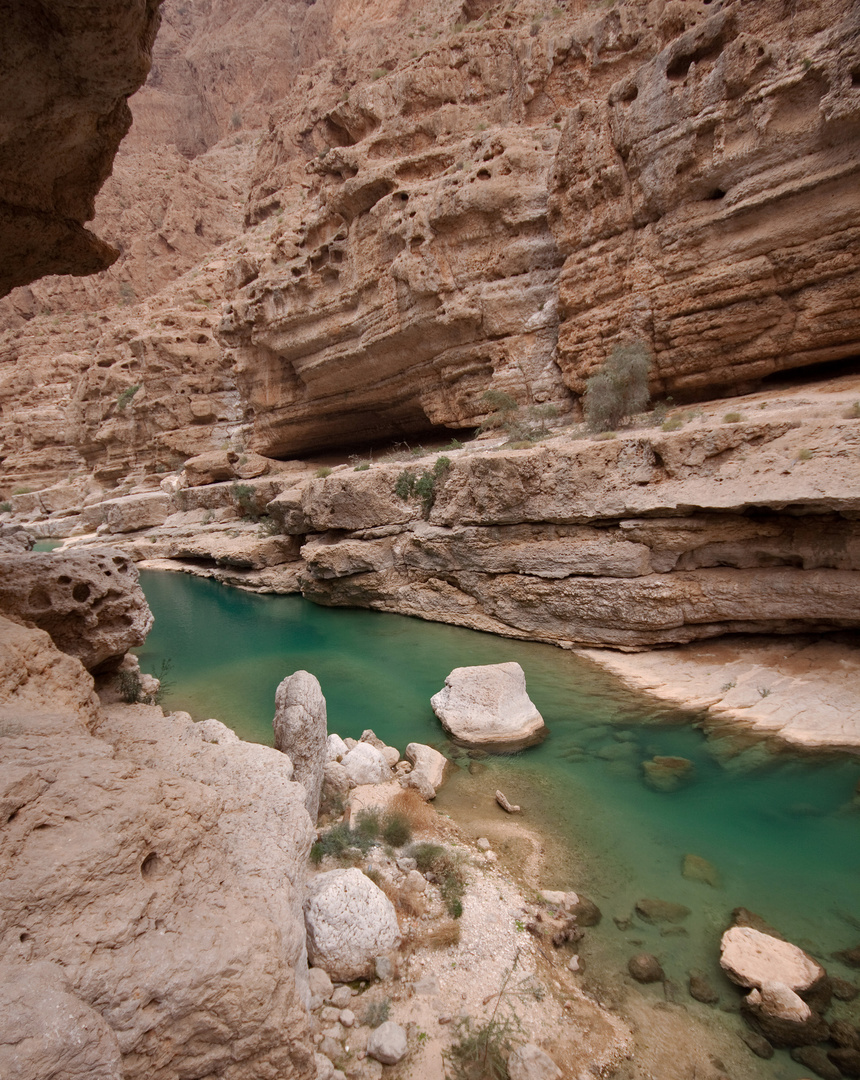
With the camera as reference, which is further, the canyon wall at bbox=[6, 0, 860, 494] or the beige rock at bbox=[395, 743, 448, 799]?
the canyon wall at bbox=[6, 0, 860, 494]

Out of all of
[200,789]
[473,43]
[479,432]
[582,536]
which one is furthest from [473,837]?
[473,43]

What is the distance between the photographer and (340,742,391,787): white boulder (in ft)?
20.9

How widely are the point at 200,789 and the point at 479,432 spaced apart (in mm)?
13679

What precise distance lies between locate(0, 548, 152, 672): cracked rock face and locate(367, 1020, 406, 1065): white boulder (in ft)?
14.0

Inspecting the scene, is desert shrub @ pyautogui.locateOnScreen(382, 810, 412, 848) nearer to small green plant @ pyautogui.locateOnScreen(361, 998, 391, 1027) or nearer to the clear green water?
the clear green water

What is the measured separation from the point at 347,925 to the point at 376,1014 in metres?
0.57

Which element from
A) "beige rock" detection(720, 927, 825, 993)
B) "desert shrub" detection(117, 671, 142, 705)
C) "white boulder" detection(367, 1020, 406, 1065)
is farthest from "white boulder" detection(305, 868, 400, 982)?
"desert shrub" detection(117, 671, 142, 705)

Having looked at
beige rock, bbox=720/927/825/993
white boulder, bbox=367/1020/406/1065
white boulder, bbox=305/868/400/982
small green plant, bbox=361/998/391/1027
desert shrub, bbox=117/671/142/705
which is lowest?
beige rock, bbox=720/927/825/993

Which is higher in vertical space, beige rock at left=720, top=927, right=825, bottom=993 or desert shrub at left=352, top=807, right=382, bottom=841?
desert shrub at left=352, top=807, right=382, bottom=841

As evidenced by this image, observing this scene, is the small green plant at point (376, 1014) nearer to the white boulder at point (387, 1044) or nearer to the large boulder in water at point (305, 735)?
the white boulder at point (387, 1044)

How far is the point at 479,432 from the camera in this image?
15.9 m

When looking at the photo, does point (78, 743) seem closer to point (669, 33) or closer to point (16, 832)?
point (16, 832)

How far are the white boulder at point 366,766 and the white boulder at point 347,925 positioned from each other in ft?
7.06

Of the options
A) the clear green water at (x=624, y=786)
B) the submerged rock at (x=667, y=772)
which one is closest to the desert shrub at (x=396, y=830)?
the clear green water at (x=624, y=786)
